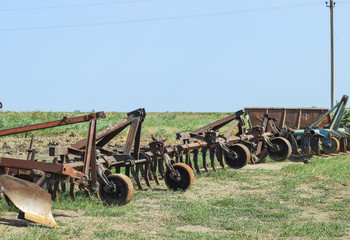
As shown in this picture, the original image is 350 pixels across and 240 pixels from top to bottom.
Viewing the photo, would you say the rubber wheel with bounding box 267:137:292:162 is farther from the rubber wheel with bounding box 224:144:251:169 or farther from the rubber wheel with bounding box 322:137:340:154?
the rubber wheel with bounding box 322:137:340:154

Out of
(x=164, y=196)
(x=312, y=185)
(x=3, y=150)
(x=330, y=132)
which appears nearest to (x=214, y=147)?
(x=312, y=185)

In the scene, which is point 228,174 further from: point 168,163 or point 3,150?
point 3,150

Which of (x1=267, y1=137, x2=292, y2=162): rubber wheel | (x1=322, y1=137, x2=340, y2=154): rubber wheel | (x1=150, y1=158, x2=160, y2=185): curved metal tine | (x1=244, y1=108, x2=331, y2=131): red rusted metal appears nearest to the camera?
(x1=150, y1=158, x2=160, y2=185): curved metal tine

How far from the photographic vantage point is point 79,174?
7398 mm

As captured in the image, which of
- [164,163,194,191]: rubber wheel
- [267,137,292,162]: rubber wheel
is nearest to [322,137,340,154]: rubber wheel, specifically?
[267,137,292,162]: rubber wheel

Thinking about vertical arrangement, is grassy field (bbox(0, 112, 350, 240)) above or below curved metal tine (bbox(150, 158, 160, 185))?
below

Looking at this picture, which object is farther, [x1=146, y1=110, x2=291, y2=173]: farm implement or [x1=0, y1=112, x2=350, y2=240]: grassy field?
[x1=146, y1=110, x2=291, y2=173]: farm implement

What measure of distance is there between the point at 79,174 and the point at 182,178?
10.7 ft

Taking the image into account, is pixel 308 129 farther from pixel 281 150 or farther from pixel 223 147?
pixel 223 147

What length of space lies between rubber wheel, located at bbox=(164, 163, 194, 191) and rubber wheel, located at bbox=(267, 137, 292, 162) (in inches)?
213

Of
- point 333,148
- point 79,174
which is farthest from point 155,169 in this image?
point 333,148

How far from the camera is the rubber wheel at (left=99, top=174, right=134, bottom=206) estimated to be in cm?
806

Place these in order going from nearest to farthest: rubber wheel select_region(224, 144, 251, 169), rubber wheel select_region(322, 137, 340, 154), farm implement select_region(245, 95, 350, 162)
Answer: rubber wheel select_region(224, 144, 251, 169) < farm implement select_region(245, 95, 350, 162) < rubber wheel select_region(322, 137, 340, 154)

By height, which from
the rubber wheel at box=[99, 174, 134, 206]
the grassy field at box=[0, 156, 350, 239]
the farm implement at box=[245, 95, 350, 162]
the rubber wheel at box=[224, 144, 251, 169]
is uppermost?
the farm implement at box=[245, 95, 350, 162]
